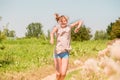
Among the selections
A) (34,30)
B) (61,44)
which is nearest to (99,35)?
(34,30)

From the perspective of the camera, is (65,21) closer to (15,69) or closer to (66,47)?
(66,47)

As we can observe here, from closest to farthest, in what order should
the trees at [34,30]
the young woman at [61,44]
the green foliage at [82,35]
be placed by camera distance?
the young woman at [61,44], the green foliage at [82,35], the trees at [34,30]

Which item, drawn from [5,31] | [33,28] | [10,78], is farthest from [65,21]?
[33,28]

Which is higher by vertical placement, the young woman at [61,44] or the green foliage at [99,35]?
the young woman at [61,44]

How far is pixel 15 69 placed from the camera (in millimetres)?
15211

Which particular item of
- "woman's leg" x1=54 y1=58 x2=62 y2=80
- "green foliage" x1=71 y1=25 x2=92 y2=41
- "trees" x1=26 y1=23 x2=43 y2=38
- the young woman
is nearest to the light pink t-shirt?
the young woman

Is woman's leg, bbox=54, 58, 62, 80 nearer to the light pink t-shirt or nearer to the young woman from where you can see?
the young woman

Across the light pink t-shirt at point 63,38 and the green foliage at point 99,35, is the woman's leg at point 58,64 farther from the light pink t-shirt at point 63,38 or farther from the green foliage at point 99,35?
the green foliage at point 99,35

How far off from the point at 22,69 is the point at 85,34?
64.4 m

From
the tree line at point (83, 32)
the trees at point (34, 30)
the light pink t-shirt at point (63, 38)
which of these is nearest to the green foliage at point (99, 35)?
the tree line at point (83, 32)

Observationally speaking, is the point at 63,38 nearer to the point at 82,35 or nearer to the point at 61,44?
the point at 61,44

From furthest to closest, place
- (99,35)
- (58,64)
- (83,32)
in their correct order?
(99,35) → (83,32) → (58,64)

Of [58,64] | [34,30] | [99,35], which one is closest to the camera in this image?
[58,64]

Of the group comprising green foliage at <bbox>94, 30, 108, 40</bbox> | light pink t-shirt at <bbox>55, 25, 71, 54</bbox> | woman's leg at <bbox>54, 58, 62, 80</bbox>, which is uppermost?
light pink t-shirt at <bbox>55, 25, 71, 54</bbox>
